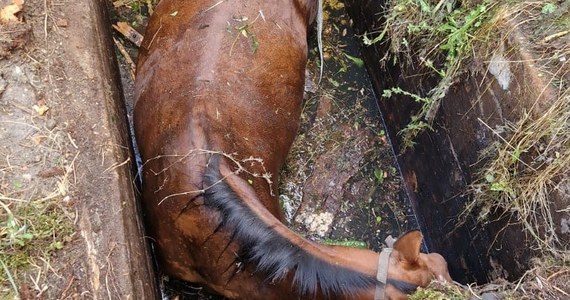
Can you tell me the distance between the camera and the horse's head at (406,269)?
8.86 feet

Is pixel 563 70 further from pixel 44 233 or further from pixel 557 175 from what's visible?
pixel 44 233

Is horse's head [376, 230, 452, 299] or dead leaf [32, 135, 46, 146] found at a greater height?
dead leaf [32, 135, 46, 146]

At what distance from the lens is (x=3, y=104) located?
304 centimetres

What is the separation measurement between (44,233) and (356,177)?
2385 mm

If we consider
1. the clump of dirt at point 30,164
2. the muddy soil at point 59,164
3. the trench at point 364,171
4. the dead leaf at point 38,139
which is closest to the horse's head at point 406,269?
the trench at point 364,171

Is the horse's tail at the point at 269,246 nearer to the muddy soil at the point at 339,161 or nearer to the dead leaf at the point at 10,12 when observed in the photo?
the muddy soil at the point at 339,161

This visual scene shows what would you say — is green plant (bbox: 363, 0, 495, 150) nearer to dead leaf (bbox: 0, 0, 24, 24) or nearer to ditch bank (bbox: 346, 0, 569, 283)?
ditch bank (bbox: 346, 0, 569, 283)

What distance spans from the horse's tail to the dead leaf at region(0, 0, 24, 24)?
4.41ft

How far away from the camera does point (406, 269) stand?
2.76 meters

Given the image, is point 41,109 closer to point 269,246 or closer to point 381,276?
point 269,246

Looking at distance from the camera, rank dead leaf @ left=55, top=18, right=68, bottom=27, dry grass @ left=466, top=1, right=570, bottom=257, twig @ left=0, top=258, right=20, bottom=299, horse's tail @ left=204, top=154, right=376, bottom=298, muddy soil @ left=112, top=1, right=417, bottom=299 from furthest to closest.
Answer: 1. muddy soil @ left=112, top=1, right=417, bottom=299
2. dead leaf @ left=55, top=18, right=68, bottom=27
3. dry grass @ left=466, top=1, right=570, bottom=257
4. horse's tail @ left=204, top=154, right=376, bottom=298
5. twig @ left=0, top=258, right=20, bottom=299

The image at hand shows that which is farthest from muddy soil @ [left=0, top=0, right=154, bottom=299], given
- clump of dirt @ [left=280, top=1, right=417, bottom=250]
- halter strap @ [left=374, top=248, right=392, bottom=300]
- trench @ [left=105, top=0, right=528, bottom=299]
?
clump of dirt @ [left=280, top=1, right=417, bottom=250]

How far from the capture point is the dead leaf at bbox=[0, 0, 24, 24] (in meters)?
3.24

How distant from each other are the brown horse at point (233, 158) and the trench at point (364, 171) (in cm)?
51
